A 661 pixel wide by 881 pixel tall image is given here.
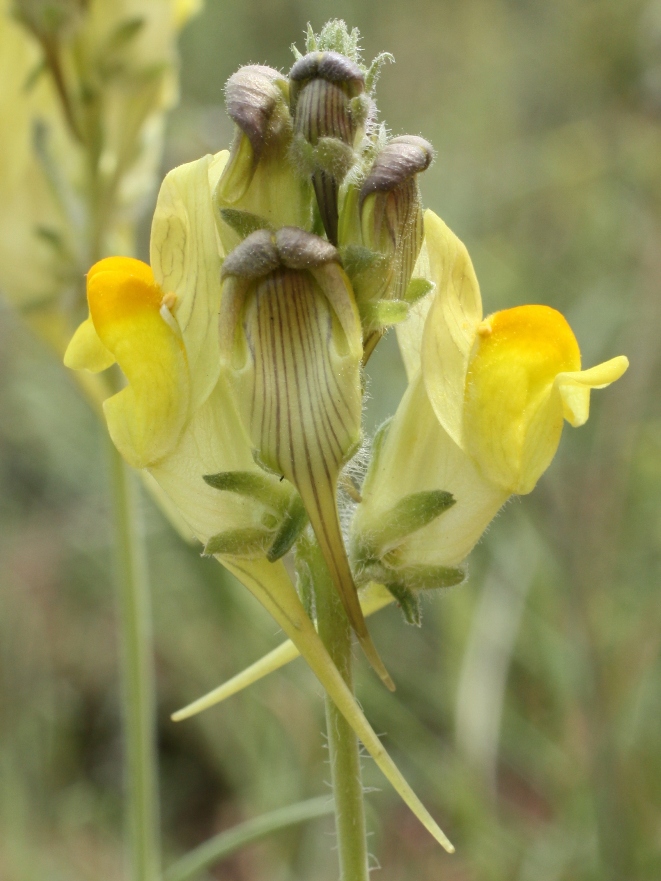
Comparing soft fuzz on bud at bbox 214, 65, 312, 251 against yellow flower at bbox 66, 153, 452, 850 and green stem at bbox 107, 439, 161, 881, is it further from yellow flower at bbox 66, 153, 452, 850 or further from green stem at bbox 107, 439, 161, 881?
green stem at bbox 107, 439, 161, 881

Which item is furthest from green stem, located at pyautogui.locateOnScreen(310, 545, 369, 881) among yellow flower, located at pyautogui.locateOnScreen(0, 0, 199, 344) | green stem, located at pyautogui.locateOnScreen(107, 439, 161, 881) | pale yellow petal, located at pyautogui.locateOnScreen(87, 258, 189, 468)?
yellow flower, located at pyautogui.locateOnScreen(0, 0, 199, 344)

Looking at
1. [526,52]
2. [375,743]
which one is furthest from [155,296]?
[526,52]

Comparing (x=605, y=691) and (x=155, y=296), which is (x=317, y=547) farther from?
(x=605, y=691)

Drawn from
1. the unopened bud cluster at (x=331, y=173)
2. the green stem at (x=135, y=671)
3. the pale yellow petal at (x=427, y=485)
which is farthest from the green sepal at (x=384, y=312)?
the green stem at (x=135, y=671)

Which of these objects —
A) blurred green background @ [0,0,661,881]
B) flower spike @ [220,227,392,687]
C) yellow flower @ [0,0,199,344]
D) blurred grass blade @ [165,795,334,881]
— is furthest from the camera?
blurred green background @ [0,0,661,881]

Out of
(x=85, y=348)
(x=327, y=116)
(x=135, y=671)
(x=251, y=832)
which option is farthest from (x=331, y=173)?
(x=135, y=671)

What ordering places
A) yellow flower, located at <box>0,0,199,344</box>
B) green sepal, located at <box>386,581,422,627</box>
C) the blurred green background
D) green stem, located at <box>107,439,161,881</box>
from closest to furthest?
green sepal, located at <box>386,581,422,627</box>, green stem, located at <box>107,439,161,881</box>, yellow flower, located at <box>0,0,199,344</box>, the blurred green background
